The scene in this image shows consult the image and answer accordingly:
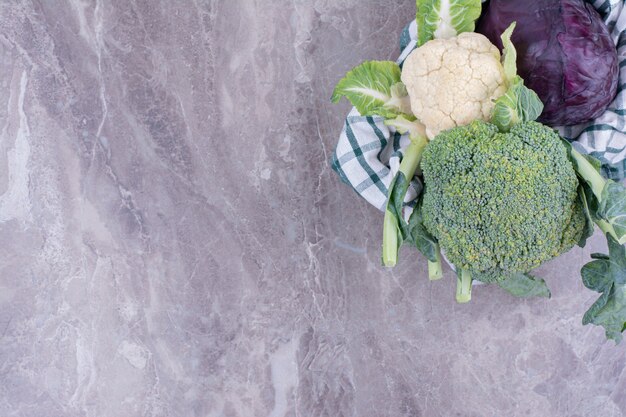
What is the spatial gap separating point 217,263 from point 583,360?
668 millimetres

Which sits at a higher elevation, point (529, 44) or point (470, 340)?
point (529, 44)

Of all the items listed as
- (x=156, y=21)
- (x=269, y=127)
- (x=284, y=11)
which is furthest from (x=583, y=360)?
(x=156, y=21)

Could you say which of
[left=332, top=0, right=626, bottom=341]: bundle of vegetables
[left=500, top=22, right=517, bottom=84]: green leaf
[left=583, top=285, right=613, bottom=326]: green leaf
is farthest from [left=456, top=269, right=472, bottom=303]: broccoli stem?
[left=500, top=22, right=517, bottom=84]: green leaf

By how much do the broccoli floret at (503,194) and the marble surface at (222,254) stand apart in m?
0.25

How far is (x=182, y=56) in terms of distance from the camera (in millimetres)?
1054

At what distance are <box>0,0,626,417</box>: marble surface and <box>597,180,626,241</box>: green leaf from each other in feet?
0.97

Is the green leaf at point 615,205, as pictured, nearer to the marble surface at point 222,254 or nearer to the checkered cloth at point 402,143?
the checkered cloth at point 402,143

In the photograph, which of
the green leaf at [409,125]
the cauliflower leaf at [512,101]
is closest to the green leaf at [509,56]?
the cauliflower leaf at [512,101]

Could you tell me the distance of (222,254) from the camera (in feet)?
3.52

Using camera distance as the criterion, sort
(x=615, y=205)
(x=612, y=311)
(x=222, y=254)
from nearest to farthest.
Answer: (x=615, y=205)
(x=612, y=311)
(x=222, y=254)

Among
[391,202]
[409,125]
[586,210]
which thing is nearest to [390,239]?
[391,202]

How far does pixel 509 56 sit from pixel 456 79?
0.07 metres

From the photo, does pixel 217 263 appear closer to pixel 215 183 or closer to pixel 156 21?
pixel 215 183

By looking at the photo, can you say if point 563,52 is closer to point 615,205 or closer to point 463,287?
point 615,205
